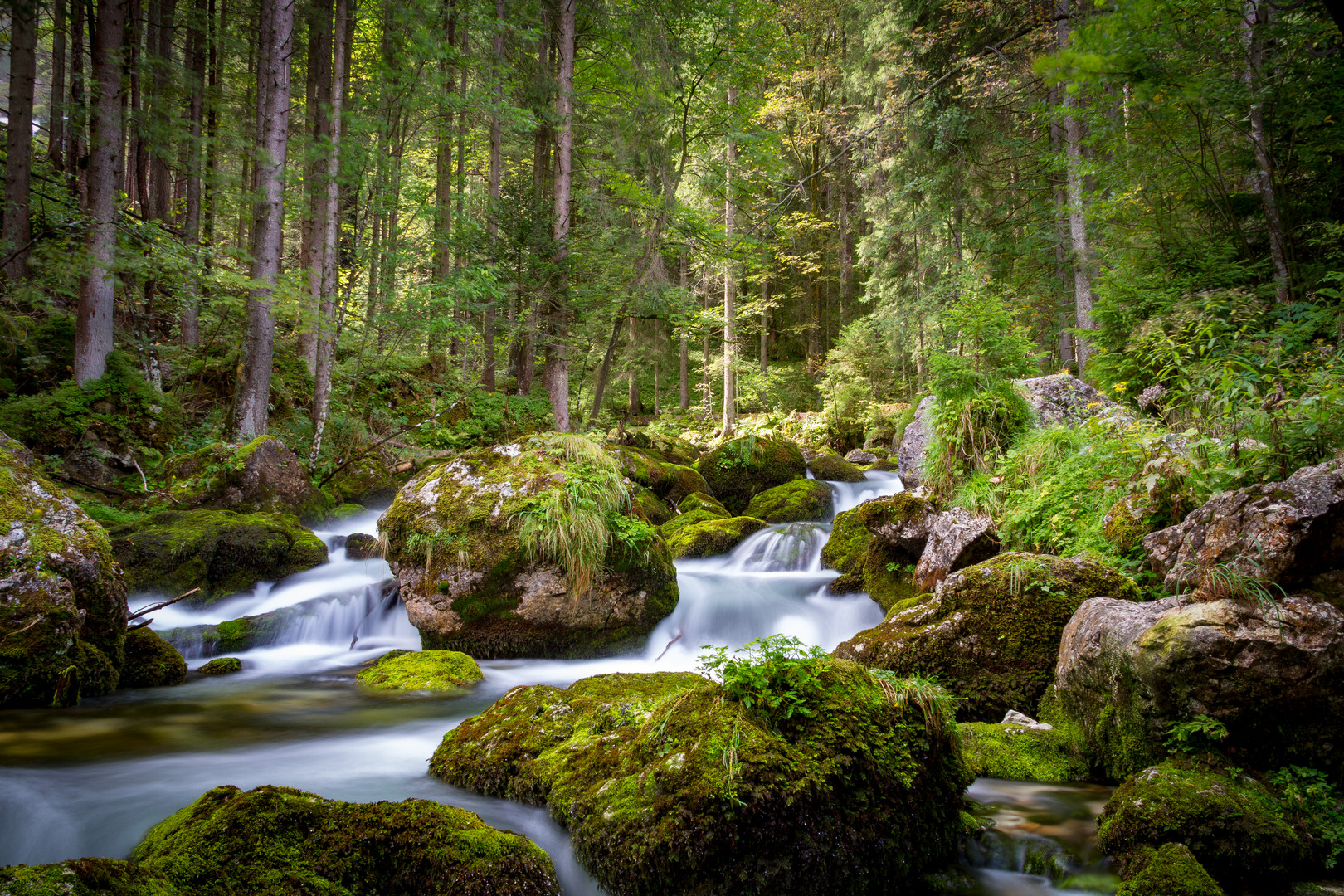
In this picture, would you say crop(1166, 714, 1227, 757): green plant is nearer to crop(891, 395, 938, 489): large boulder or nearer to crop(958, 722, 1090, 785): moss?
crop(958, 722, 1090, 785): moss

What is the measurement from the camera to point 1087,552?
5422mm

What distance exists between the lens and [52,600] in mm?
4707

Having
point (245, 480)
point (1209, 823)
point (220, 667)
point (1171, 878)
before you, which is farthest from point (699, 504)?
point (1171, 878)

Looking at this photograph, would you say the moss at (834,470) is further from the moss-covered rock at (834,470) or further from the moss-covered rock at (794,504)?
the moss-covered rock at (794,504)

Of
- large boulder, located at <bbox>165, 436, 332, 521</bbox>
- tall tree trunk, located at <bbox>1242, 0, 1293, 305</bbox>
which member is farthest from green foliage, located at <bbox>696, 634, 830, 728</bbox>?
large boulder, located at <bbox>165, 436, 332, 521</bbox>

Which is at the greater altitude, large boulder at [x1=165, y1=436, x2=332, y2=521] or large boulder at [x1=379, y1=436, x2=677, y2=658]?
large boulder at [x1=165, y1=436, x2=332, y2=521]

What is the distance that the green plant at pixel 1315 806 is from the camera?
A: 2.83m

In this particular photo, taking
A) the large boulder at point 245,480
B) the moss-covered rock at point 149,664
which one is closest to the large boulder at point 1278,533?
the moss-covered rock at point 149,664

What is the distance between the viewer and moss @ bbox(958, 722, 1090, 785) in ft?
12.8

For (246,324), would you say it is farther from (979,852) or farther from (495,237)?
(979,852)

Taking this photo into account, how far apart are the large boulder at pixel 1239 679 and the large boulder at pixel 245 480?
10.9 m

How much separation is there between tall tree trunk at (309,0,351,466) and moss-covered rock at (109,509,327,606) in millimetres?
3774

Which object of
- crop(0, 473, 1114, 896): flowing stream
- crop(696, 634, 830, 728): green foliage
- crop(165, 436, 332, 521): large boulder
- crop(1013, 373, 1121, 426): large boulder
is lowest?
crop(0, 473, 1114, 896): flowing stream

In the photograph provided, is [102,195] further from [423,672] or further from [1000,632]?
[1000,632]
